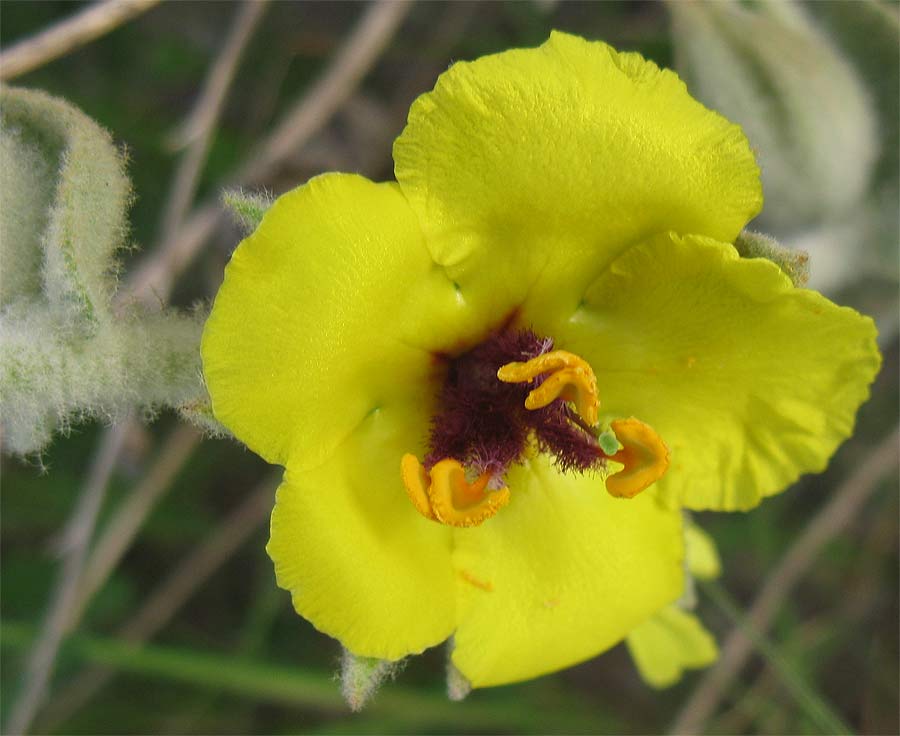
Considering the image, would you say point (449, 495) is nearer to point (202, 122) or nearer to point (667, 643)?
point (667, 643)

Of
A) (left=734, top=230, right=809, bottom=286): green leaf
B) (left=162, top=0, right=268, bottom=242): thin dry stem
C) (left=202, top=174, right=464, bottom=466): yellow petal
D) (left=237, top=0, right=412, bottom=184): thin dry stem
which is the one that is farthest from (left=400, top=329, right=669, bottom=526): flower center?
(left=237, top=0, right=412, bottom=184): thin dry stem

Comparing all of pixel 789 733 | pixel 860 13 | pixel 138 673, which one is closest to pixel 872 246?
pixel 860 13

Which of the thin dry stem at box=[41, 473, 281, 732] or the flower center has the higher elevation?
the flower center

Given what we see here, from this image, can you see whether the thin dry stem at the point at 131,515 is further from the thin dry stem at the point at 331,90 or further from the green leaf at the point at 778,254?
the green leaf at the point at 778,254

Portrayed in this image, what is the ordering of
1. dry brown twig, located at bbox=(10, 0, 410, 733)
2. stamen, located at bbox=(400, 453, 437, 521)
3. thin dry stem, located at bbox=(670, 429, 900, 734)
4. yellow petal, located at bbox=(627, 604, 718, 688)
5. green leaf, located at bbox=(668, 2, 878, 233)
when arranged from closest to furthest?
stamen, located at bbox=(400, 453, 437, 521) → yellow petal, located at bbox=(627, 604, 718, 688) → green leaf, located at bbox=(668, 2, 878, 233) → dry brown twig, located at bbox=(10, 0, 410, 733) → thin dry stem, located at bbox=(670, 429, 900, 734)

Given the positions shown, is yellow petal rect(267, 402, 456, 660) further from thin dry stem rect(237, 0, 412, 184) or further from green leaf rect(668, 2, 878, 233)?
thin dry stem rect(237, 0, 412, 184)

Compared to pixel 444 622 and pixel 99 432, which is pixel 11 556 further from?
pixel 444 622

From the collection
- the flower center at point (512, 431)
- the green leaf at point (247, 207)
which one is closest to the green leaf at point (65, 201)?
the green leaf at point (247, 207)

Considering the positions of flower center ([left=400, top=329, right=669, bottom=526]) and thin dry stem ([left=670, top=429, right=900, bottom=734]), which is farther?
thin dry stem ([left=670, top=429, right=900, bottom=734])
